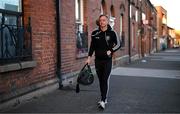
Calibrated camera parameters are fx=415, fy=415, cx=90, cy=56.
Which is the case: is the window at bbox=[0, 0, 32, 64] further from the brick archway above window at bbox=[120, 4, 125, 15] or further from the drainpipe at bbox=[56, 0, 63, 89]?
the brick archway above window at bbox=[120, 4, 125, 15]

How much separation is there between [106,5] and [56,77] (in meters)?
8.54

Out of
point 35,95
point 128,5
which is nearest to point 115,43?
point 35,95

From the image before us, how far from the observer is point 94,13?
1689 centimetres

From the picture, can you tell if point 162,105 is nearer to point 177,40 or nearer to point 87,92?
point 87,92

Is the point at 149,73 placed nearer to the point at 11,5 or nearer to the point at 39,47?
the point at 39,47

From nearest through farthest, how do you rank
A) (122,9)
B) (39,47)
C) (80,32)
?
(39,47) → (80,32) → (122,9)

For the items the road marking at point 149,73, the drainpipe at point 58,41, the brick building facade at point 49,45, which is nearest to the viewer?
the brick building facade at point 49,45

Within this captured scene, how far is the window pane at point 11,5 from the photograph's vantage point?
9.12 metres

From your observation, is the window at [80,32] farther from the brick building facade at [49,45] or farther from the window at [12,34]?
the window at [12,34]

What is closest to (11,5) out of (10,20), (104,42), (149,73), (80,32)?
(10,20)

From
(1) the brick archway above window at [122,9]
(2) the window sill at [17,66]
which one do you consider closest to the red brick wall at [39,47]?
(2) the window sill at [17,66]

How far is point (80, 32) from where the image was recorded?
14789 millimetres

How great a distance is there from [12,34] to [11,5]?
72cm

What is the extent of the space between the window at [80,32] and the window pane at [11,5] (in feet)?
14.9
